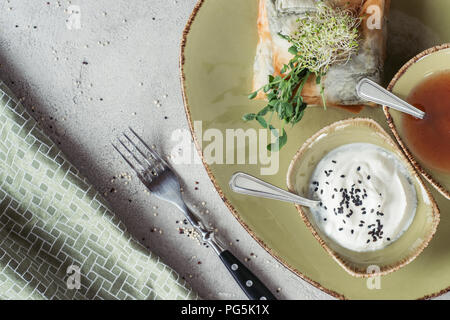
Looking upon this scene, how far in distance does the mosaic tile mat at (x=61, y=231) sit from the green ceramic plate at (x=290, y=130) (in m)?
0.35

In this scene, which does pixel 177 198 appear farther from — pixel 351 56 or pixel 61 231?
pixel 351 56

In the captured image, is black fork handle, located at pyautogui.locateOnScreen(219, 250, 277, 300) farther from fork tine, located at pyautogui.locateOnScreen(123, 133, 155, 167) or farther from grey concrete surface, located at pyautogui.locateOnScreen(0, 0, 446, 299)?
fork tine, located at pyautogui.locateOnScreen(123, 133, 155, 167)

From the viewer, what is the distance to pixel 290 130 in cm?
138

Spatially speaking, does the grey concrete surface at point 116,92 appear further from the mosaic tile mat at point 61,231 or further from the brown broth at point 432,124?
the brown broth at point 432,124

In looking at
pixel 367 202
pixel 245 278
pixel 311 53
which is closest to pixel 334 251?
pixel 367 202

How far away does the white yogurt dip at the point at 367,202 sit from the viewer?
4.10 feet

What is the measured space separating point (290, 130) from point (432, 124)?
383 mm

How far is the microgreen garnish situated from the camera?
1158mm

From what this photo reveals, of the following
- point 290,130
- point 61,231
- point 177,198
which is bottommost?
point 61,231

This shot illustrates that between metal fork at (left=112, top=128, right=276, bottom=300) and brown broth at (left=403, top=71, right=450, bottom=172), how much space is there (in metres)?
0.63

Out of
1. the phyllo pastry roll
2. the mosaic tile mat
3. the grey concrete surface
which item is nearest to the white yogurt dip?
the phyllo pastry roll

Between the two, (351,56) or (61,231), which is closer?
(351,56)
